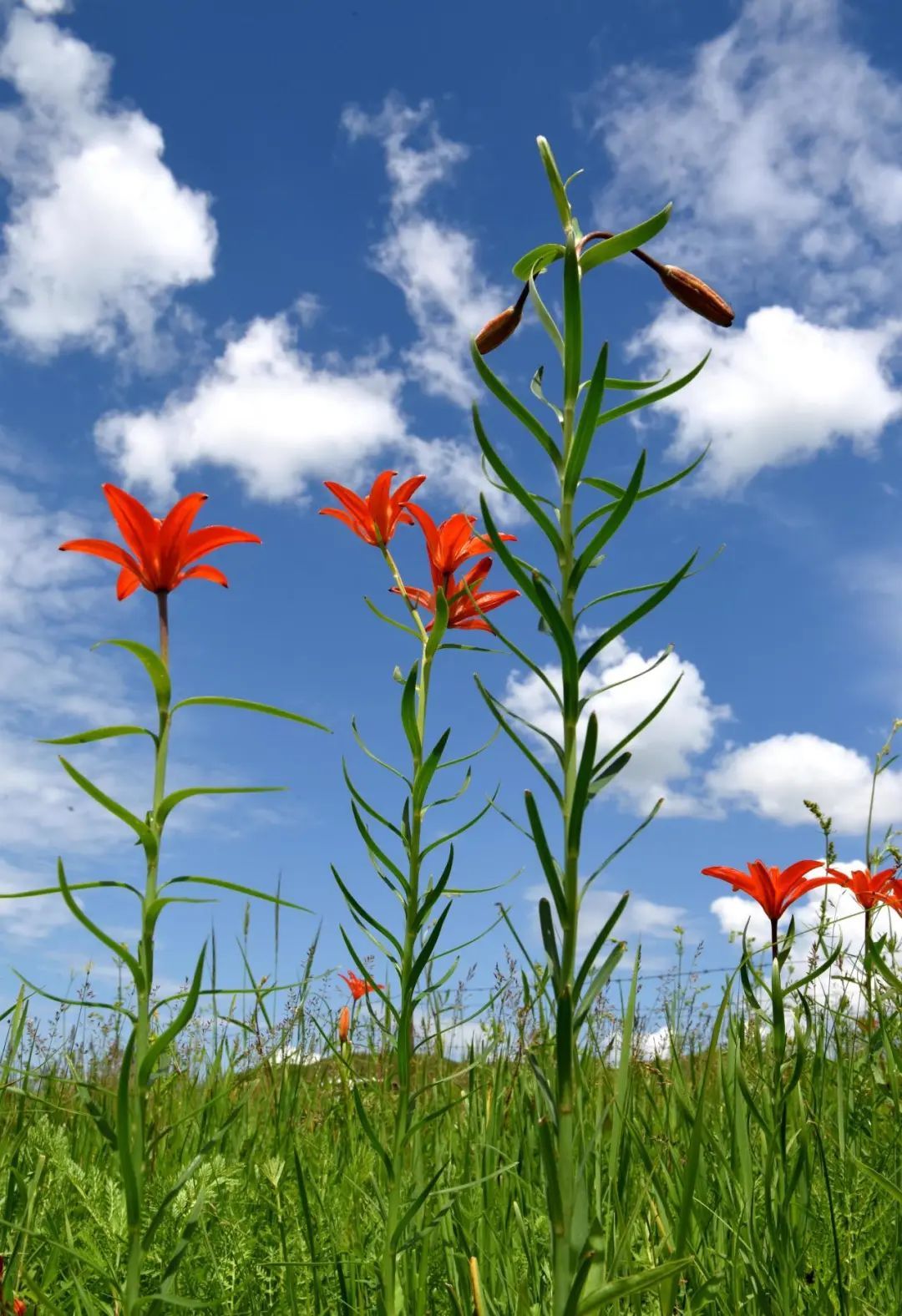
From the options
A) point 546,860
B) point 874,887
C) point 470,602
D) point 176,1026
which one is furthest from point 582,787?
point 874,887

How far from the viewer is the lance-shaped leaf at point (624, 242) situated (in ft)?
3.93

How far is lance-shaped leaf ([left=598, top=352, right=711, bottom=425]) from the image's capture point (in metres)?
1.21

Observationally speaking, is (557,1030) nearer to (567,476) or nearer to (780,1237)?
(567,476)

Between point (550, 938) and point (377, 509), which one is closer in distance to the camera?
point (550, 938)

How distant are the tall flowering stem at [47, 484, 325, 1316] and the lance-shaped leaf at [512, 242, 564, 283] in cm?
50

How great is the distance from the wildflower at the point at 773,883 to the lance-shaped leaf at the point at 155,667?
4.18ft

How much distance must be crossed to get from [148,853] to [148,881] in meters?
0.03

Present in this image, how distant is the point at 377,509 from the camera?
2.19 metres

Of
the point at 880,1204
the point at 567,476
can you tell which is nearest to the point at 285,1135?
the point at 880,1204

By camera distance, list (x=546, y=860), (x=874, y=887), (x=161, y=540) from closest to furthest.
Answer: (x=546, y=860) < (x=161, y=540) < (x=874, y=887)

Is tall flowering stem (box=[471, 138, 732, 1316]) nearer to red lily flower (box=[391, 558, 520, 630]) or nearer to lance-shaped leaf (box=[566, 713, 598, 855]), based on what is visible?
lance-shaped leaf (box=[566, 713, 598, 855])

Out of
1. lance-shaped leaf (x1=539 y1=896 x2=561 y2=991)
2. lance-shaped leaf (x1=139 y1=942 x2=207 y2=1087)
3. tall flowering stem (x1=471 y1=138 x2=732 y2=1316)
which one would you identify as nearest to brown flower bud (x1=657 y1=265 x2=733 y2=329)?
tall flowering stem (x1=471 y1=138 x2=732 y2=1316)

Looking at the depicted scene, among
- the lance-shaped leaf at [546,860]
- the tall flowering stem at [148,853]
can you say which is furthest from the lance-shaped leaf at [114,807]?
the lance-shaped leaf at [546,860]

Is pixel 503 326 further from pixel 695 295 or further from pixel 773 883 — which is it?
pixel 773 883
